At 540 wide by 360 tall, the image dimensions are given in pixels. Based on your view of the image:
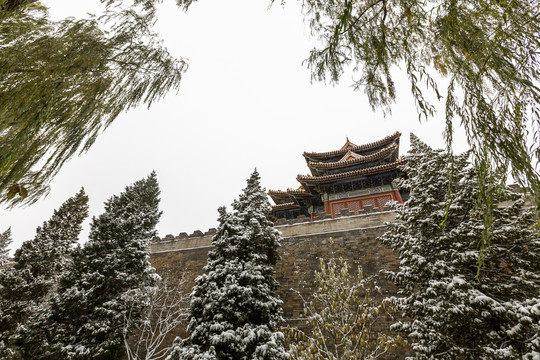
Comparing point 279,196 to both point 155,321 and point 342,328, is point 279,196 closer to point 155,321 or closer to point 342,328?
point 155,321

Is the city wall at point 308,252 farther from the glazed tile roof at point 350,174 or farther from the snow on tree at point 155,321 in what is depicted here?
the glazed tile roof at point 350,174

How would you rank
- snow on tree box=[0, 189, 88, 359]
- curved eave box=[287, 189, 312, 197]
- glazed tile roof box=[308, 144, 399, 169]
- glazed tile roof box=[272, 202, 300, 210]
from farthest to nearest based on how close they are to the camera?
glazed tile roof box=[272, 202, 300, 210] → curved eave box=[287, 189, 312, 197] → glazed tile roof box=[308, 144, 399, 169] → snow on tree box=[0, 189, 88, 359]

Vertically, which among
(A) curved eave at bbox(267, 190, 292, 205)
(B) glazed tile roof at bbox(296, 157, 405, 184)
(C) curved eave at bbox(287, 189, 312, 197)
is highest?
(B) glazed tile roof at bbox(296, 157, 405, 184)

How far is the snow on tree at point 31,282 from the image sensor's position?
7.06 metres

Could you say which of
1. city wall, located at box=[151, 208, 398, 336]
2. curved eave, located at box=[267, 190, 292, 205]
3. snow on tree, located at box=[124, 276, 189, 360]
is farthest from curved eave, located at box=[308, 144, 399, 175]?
snow on tree, located at box=[124, 276, 189, 360]

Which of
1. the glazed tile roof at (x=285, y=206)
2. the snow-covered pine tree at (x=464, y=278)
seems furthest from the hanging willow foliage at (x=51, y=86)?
the glazed tile roof at (x=285, y=206)

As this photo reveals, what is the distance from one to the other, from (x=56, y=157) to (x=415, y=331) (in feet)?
20.3

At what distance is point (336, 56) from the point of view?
288 cm

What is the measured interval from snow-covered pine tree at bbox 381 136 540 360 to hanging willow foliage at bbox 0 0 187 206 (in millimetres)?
4664

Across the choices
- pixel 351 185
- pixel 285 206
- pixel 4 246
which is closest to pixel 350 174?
pixel 351 185

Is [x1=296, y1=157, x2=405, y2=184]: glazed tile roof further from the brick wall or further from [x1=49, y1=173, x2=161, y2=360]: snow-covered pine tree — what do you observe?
[x1=49, y1=173, x2=161, y2=360]: snow-covered pine tree

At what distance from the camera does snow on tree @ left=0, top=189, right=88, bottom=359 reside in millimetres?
7062

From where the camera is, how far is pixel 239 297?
21.2 feet

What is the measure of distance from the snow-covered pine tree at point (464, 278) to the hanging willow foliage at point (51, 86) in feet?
15.3
